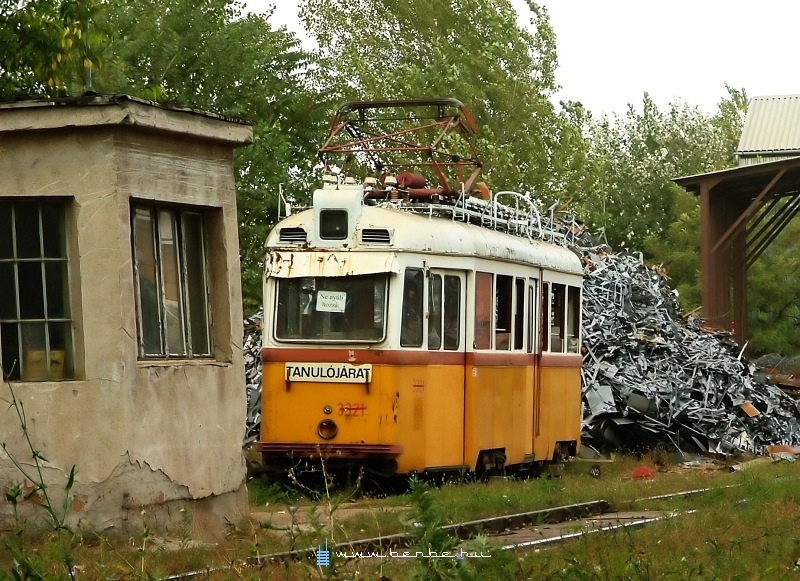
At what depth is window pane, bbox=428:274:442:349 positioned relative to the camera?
49.3 ft

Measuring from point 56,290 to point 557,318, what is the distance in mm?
9437

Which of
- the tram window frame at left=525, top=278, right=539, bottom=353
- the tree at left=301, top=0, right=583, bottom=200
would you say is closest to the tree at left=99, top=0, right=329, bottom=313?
the tree at left=301, top=0, right=583, bottom=200

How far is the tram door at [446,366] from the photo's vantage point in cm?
1502

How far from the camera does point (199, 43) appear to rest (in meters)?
35.6

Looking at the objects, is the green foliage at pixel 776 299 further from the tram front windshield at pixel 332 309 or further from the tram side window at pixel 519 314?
the tram front windshield at pixel 332 309

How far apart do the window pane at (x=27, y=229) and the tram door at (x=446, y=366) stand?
552cm

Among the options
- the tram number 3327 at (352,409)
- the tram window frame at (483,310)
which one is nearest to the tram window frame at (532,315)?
the tram window frame at (483,310)

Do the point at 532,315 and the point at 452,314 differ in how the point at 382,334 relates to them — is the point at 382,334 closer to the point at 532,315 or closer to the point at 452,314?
the point at 452,314

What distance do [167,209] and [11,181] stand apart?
1.27m

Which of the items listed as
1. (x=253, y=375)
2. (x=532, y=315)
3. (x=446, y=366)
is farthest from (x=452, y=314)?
(x=253, y=375)

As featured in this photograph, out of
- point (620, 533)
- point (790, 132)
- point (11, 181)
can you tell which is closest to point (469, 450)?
point (620, 533)

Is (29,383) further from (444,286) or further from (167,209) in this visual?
(444,286)

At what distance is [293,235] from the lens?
49.7 feet

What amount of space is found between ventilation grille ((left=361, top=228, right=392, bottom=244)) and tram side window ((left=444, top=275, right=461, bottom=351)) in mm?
932
